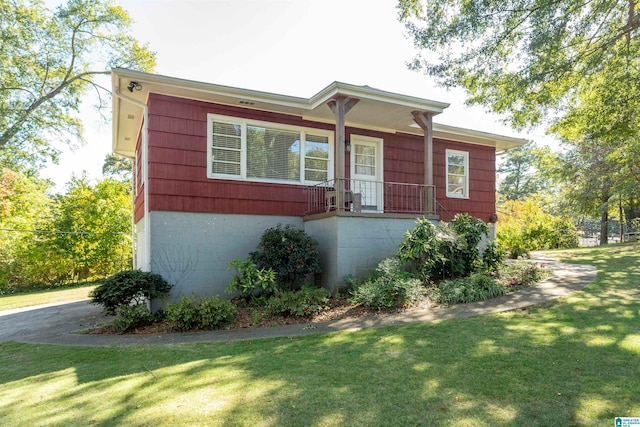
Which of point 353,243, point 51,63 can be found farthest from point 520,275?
point 51,63

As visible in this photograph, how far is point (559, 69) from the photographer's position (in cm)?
868

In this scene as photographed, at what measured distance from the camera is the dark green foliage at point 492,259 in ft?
25.8

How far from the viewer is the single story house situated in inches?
289

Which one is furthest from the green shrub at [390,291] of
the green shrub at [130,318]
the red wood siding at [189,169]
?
the green shrub at [130,318]

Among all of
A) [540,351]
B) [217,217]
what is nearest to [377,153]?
[217,217]

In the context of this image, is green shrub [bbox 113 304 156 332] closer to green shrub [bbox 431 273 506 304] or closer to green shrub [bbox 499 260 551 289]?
green shrub [bbox 431 273 506 304]

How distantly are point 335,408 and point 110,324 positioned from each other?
17.9ft

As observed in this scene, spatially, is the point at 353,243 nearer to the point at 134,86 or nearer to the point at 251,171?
the point at 251,171

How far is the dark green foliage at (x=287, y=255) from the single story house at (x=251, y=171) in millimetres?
450

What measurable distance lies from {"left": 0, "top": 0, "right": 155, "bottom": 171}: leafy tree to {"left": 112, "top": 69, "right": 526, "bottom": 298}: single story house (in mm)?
9927

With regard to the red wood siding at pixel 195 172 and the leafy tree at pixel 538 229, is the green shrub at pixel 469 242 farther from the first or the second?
the leafy tree at pixel 538 229

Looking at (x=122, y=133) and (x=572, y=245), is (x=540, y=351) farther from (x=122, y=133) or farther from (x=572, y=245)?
(x=572, y=245)

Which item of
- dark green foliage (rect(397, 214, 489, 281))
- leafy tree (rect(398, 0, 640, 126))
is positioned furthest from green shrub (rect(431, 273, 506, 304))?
leafy tree (rect(398, 0, 640, 126))

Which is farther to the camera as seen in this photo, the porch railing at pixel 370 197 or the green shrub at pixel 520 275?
the porch railing at pixel 370 197
